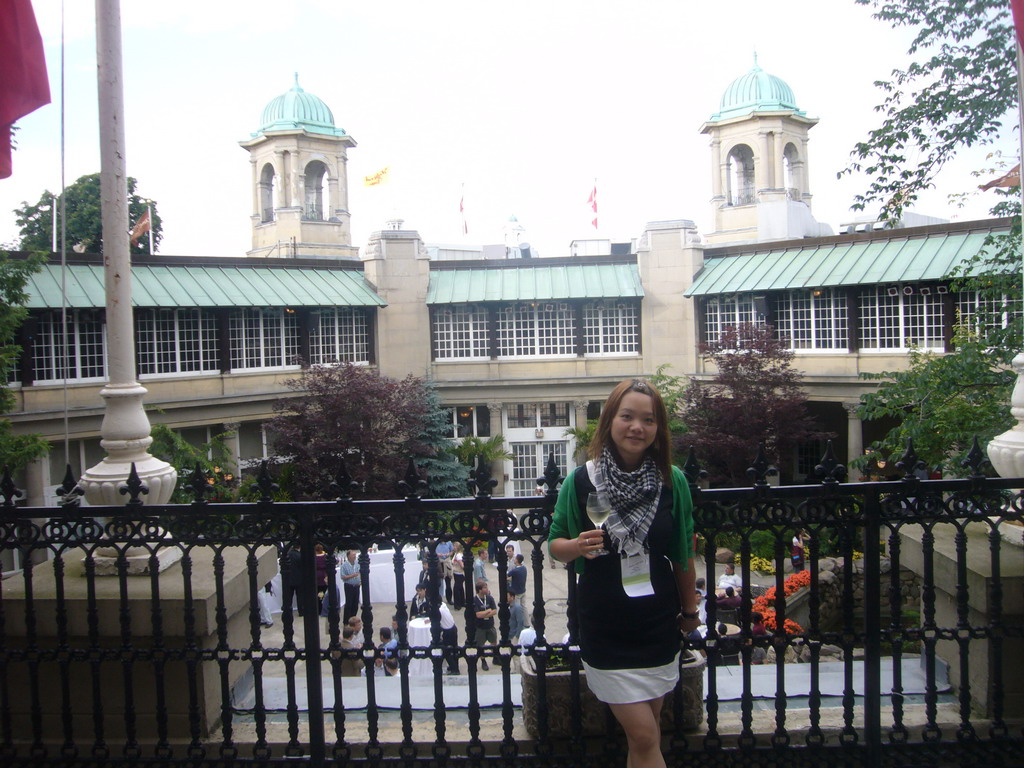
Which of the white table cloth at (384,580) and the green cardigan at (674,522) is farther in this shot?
the white table cloth at (384,580)

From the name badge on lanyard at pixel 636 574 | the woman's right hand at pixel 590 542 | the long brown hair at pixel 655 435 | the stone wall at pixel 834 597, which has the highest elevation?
the long brown hair at pixel 655 435

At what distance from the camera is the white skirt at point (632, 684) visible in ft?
11.9

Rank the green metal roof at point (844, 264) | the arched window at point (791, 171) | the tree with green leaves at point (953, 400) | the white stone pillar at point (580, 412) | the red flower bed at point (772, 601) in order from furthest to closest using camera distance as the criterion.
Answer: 1. the arched window at point (791, 171)
2. the white stone pillar at point (580, 412)
3. the green metal roof at point (844, 264)
4. the red flower bed at point (772, 601)
5. the tree with green leaves at point (953, 400)

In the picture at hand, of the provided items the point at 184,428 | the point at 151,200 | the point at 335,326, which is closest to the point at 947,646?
the point at 184,428

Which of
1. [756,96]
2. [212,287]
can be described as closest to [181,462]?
[212,287]

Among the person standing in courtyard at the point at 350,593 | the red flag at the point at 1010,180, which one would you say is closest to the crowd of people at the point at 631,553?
the person standing in courtyard at the point at 350,593

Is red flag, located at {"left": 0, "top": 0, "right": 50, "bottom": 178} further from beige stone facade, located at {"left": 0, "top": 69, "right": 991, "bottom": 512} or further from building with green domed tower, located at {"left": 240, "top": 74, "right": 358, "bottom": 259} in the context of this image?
building with green domed tower, located at {"left": 240, "top": 74, "right": 358, "bottom": 259}

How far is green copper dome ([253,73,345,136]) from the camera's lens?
136ft

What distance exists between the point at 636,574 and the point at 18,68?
4408 mm

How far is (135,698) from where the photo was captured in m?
4.70

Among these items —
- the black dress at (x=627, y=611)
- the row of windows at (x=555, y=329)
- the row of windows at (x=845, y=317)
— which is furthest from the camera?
the row of windows at (x=555, y=329)

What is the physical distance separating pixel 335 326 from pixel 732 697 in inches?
1003

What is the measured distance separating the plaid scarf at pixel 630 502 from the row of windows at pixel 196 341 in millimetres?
21117

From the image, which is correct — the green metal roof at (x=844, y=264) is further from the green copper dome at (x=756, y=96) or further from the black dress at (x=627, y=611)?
the black dress at (x=627, y=611)
